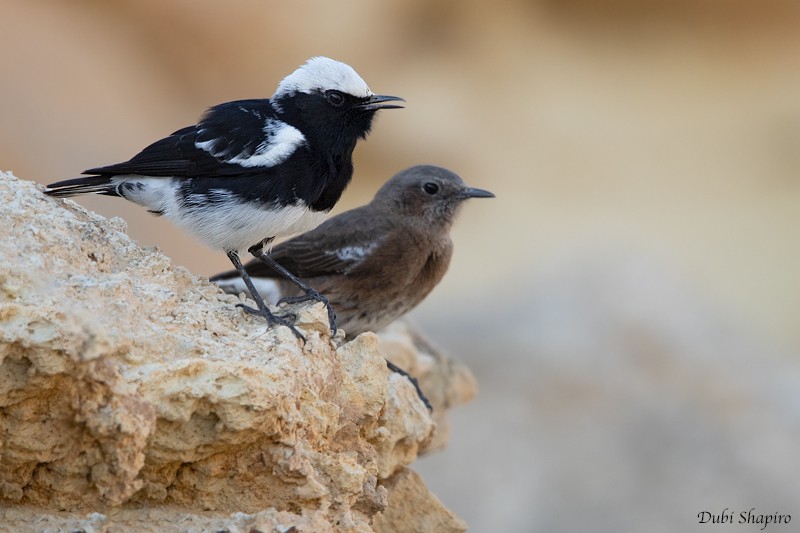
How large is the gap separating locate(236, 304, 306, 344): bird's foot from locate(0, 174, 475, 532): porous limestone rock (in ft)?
0.12

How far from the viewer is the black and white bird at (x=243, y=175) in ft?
18.7

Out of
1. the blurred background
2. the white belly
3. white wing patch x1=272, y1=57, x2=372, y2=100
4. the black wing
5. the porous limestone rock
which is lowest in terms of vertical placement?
the porous limestone rock

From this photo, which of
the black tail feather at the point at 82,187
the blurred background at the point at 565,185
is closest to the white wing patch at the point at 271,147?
the black tail feather at the point at 82,187

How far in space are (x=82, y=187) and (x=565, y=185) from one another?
18326 millimetres

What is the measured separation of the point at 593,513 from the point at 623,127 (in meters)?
15.3

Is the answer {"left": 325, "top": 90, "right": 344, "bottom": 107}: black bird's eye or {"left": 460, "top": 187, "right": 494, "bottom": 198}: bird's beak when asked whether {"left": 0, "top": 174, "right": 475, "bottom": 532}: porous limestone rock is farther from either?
{"left": 460, "top": 187, "right": 494, "bottom": 198}: bird's beak

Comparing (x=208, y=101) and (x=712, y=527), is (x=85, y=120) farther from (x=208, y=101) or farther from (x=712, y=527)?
(x=712, y=527)

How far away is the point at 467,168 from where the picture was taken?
21766 mm

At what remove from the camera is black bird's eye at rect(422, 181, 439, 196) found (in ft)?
28.0

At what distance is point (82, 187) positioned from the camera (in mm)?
5438

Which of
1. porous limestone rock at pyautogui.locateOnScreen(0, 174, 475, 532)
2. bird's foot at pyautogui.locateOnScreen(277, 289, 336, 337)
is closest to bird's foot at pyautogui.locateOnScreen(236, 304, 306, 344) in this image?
porous limestone rock at pyautogui.locateOnScreen(0, 174, 475, 532)

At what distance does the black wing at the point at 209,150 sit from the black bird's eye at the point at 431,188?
8.74ft
